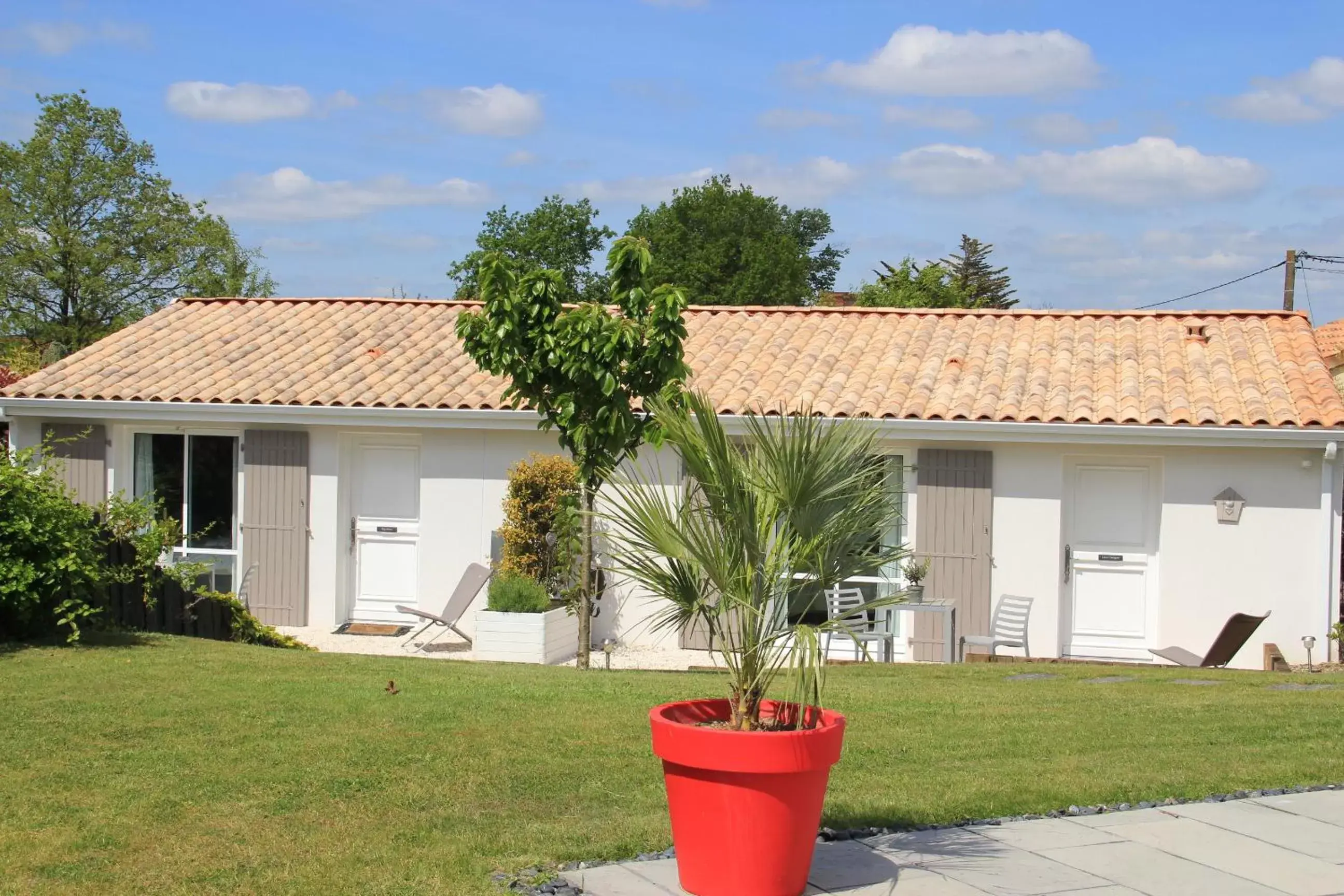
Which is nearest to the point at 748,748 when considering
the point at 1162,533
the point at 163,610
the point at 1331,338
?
the point at 163,610

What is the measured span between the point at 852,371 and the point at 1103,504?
3188mm

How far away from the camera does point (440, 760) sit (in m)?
7.05

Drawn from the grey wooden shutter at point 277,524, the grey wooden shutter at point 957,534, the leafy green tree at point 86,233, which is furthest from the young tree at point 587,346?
the leafy green tree at point 86,233

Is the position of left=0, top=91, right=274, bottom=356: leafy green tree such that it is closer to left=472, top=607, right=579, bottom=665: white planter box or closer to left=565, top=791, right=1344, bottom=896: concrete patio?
left=472, top=607, right=579, bottom=665: white planter box

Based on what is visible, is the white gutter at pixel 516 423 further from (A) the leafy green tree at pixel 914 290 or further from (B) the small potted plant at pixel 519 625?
(A) the leafy green tree at pixel 914 290

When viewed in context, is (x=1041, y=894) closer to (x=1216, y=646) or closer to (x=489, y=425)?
(x=1216, y=646)

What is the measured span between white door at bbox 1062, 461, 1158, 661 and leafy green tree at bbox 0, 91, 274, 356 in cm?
2881

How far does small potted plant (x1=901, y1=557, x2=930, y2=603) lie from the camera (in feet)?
41.8

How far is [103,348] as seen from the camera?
16.8 meters

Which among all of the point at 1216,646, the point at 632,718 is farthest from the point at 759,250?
the point at 632,718

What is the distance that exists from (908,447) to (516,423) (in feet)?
13.7

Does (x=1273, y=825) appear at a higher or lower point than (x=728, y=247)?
lower

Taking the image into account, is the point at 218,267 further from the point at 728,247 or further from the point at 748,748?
the point at 748,748

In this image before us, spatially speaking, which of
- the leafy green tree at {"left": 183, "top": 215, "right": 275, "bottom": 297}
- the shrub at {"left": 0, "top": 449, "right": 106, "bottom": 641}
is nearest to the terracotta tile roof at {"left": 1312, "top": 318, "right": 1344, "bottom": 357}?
the shrub at {"left": 0, "top": 449, "right": 106, "bottom": 641}
